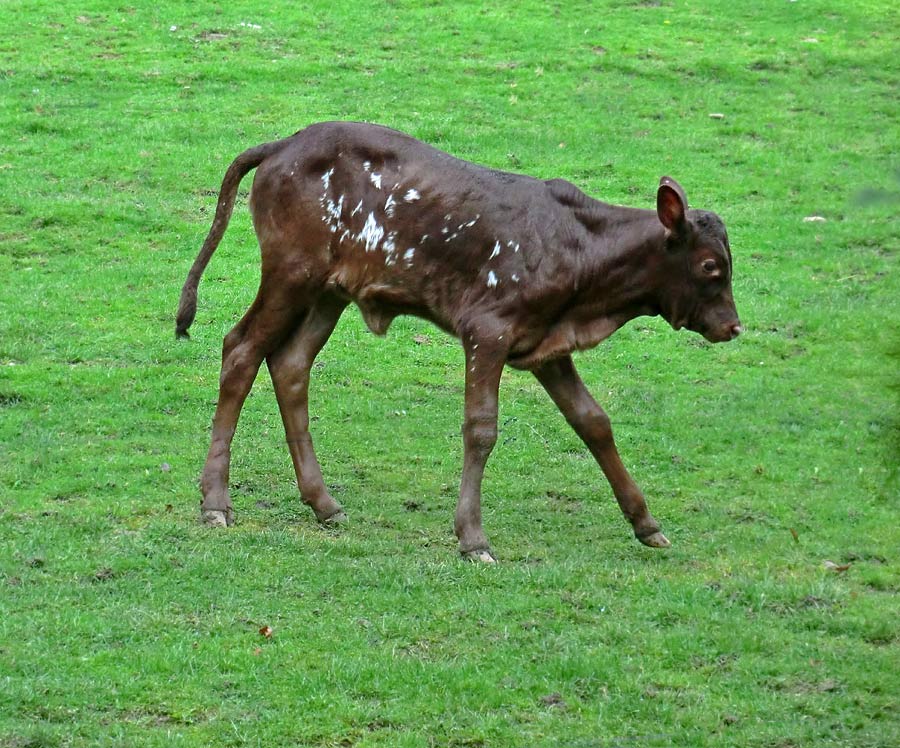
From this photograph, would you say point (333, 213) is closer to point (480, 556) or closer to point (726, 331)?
point (480, 556)

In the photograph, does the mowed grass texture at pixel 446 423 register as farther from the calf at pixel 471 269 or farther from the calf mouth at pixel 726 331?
the calf mouth at pixel 726 331

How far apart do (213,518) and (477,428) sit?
Result: 1.99 metres

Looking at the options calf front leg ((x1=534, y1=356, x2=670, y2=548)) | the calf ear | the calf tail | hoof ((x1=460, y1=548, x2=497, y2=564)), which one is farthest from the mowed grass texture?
the calf ear

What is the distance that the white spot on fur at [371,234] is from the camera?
10.6m

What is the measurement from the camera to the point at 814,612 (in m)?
9.04

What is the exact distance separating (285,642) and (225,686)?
24.2 inches

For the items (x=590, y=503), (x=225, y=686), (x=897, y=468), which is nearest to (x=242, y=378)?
(x=590, y=503)

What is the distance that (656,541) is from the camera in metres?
10.7

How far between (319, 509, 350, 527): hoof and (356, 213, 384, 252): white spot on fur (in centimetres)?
196

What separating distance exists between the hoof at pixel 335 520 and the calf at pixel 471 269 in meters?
0.02

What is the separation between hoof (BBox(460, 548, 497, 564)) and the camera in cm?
995

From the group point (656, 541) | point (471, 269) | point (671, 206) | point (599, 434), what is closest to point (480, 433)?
point (599, 434)

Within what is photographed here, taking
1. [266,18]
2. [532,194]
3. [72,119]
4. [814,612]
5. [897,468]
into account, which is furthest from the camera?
[266,18]

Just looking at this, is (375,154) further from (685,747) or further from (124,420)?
(685,747)
